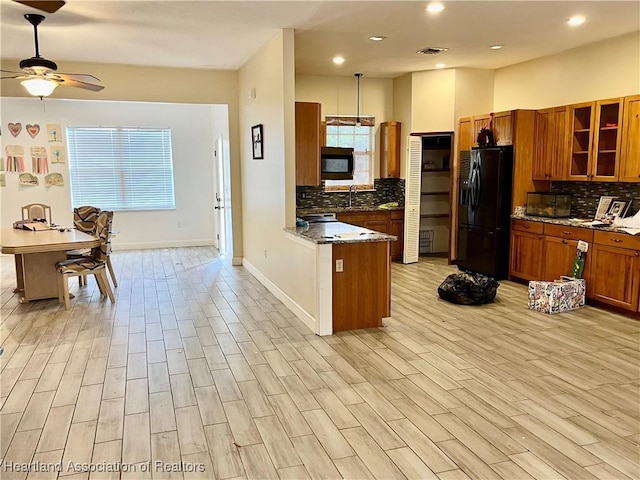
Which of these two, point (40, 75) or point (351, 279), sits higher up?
point (40, 75)

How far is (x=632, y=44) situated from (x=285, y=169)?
3885 mm

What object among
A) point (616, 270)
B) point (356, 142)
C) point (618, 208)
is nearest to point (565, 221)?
point (618, 208)

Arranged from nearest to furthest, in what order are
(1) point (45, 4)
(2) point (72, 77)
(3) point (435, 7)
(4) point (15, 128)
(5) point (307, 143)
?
(1) point (45, 4) < (3) point (435, 7) < (2) point (72, 77) < (5) point (307, 143) < (4) point (15, 128)

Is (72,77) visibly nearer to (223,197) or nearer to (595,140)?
(223,197)

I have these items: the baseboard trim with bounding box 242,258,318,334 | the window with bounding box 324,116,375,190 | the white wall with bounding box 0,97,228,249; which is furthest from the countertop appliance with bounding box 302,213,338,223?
the white wall with bounding box 0,97,228,249

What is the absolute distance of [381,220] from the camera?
24.9ft

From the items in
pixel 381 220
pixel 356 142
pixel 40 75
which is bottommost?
pixel 381 220

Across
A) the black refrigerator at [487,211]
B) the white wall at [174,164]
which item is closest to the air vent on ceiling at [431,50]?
the black refrigerator at [487,211]

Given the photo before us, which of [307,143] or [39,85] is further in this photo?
[307,143]

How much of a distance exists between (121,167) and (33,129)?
1.48 meters

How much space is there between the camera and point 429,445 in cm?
267

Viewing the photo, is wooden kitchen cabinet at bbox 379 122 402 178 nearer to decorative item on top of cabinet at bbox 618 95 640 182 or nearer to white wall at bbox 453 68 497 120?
white wall at bbox 453 68 497 120

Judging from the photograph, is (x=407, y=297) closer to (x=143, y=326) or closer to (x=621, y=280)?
(x=621, y=280)

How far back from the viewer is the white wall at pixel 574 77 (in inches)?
207
